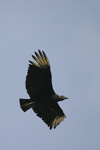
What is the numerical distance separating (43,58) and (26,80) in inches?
44.5

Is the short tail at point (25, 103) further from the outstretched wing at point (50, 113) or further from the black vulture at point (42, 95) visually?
the outstretched wing at point (50, 113)

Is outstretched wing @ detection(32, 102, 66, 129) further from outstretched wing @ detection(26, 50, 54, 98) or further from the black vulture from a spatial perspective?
outstretched wing @ detection(26, 50, 54, 98)

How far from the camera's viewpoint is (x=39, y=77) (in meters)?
11.3

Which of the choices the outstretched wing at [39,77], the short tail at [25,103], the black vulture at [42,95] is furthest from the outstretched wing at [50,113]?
the outstretched wing at [39,77]

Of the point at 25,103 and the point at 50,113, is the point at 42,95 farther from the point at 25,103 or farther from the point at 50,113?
the point at 50,113

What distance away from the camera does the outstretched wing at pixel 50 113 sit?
12.0m

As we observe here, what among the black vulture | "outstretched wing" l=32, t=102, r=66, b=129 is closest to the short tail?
the black vulture

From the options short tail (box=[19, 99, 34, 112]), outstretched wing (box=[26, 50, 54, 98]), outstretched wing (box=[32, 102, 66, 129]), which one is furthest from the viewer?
outstretched wing (box=[32, 102, 66, 129])

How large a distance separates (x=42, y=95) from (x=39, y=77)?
847mm

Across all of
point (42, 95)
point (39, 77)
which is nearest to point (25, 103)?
point (42, 95)

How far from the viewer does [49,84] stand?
11406 millimetres

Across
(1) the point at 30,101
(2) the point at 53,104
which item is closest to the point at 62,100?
(2) the point at 53,104

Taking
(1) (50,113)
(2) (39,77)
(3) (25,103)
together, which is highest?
(2) (39,77)

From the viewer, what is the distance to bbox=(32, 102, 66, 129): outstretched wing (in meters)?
12.0
